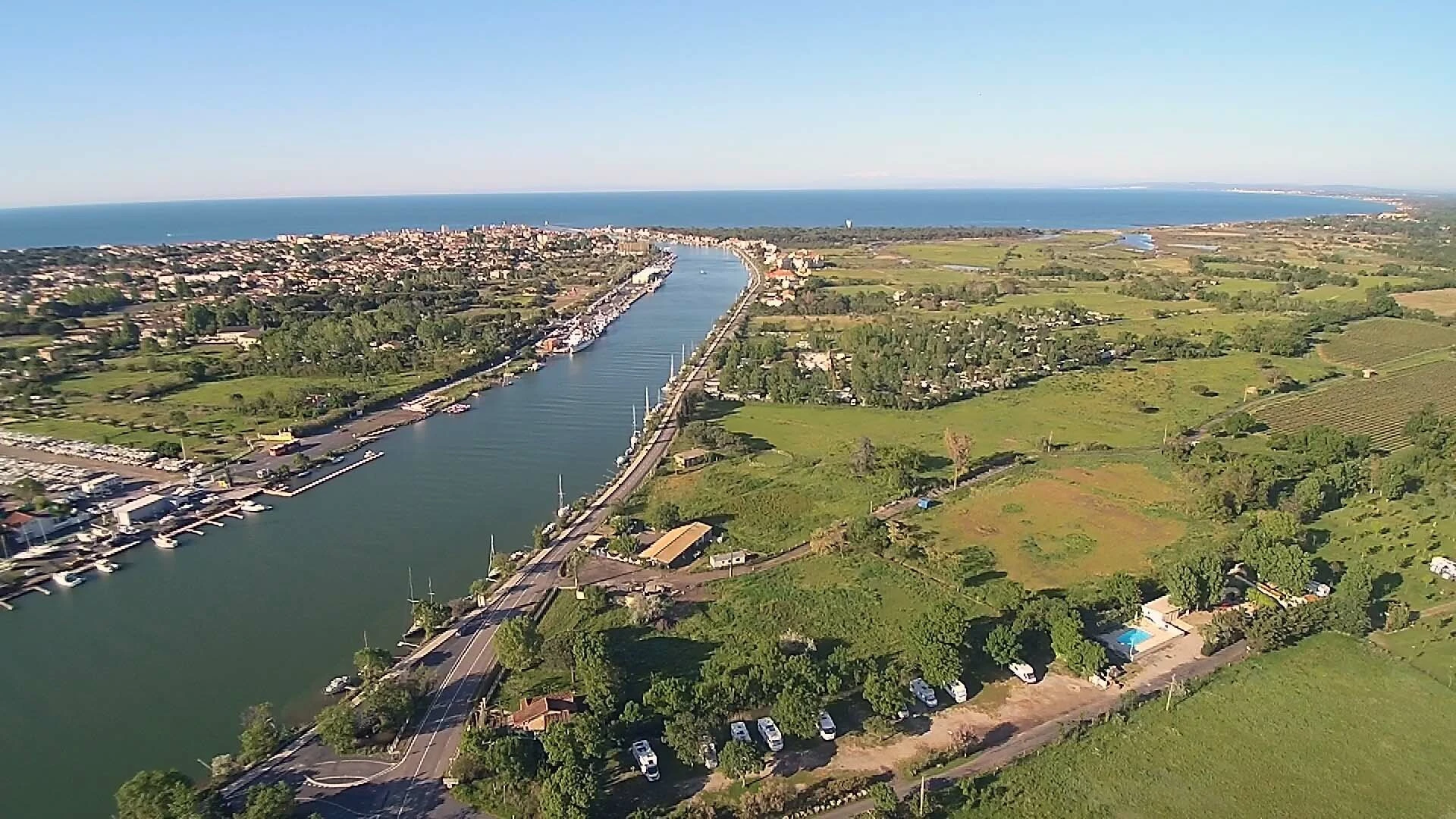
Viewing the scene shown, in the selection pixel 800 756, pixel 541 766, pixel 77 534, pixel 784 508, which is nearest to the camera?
pixel 541 766

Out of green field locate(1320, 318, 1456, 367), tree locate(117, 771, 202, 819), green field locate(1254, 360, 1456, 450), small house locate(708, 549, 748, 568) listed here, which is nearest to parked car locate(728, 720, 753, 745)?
small house locate(708, 549, 748, 568)

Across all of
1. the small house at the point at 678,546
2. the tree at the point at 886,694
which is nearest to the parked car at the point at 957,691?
the tree at the point at 886,694

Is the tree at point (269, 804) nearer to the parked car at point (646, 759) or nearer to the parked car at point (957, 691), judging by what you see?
the parked car at point (646, 759)

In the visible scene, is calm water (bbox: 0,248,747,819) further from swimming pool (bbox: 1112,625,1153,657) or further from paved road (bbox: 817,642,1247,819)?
swimming pool (bbox: 1112,625,1153,657)

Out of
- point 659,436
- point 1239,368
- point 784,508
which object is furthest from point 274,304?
point 1239,368

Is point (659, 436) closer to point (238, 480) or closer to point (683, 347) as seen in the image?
point (238, 480)

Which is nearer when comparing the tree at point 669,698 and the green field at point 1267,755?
the green field at point 1267,755
